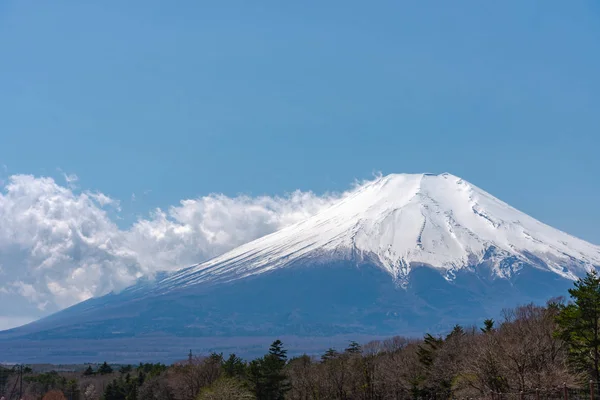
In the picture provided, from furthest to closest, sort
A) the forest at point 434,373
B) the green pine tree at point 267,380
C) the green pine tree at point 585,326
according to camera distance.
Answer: the green pine tree at point 267,380 < the forest at point 434,373 < the green pine tree at point 585,326

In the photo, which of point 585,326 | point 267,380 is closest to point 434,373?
point 267,380

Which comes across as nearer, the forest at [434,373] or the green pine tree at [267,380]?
the forest at [434,373]

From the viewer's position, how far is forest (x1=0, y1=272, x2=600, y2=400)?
4550 centimetres

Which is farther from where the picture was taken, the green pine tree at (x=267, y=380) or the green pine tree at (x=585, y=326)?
the green pine tree at (x=267, y=380)

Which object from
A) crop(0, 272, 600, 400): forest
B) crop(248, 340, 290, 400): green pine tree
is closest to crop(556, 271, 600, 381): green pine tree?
crop(0, 272, 600, 400): forest

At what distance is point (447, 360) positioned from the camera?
6588cm

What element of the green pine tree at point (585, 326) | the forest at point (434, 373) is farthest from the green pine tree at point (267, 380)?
the green pine tree at point (585, 326)

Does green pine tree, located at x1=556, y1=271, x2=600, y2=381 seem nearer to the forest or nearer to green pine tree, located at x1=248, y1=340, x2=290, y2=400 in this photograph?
the forest

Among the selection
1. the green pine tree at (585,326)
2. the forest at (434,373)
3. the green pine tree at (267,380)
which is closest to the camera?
the green pine tree at (585,326)

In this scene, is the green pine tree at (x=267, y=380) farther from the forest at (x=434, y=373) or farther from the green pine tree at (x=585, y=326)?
the green pine tree at (x=585, y=326)

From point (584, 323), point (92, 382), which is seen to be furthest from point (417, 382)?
point (92, 382)

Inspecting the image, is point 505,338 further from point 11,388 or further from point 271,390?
point 11,388

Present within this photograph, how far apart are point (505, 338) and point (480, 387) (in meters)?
5.81

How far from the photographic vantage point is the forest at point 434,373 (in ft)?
149
